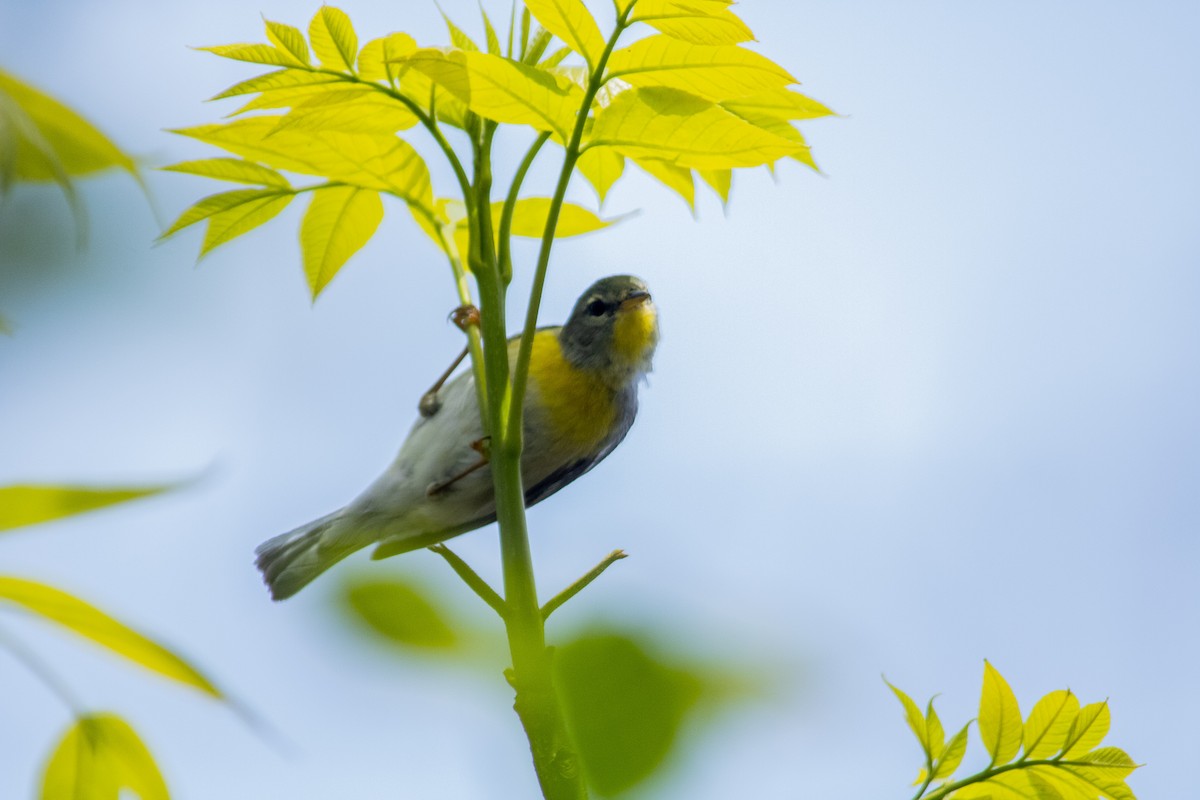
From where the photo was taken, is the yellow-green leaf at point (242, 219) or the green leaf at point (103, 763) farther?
the yellow-green leaf at point (242, 219)

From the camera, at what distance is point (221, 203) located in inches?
56.8

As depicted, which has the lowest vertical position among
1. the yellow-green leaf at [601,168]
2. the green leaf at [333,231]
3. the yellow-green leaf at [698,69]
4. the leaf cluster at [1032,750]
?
the leaf cluster at [1032,750]

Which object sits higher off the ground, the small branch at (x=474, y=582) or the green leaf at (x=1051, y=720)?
the small branch at (x=474, y=582)

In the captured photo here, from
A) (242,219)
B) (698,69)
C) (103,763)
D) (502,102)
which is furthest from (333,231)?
(103,763)

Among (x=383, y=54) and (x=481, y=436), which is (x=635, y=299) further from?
(x=383, y=54)

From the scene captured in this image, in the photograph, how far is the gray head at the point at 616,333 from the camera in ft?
12.3

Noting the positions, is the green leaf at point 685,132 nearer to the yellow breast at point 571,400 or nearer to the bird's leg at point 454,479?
the bird's leg at point 454,479

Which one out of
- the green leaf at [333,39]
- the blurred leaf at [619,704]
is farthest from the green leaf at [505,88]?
the blurred leaf at [619,704]

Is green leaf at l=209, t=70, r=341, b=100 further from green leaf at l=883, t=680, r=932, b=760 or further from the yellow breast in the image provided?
the yellow breast

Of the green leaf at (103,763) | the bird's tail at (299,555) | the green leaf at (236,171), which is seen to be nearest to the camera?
the green leaf at (103,763)

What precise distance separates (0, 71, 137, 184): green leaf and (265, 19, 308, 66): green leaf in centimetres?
70

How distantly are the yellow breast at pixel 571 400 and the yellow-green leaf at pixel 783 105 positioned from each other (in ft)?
7.39

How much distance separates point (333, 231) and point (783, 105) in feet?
2.09

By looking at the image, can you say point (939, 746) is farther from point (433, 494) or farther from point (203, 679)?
point (433, 494)
